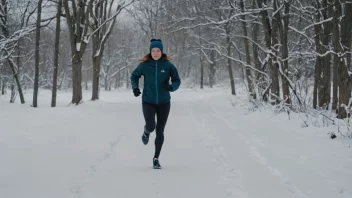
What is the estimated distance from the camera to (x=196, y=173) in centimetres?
504

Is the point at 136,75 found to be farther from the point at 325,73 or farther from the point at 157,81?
the point at 325,73

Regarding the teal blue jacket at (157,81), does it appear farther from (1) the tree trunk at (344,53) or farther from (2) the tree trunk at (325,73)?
(2) the tree trunk at (325,73)

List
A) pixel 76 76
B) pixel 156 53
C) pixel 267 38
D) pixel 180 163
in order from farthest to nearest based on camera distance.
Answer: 1. pixel 76 76
2. pixel 267 38
3. pixel 180 163
4. pixel 156 53

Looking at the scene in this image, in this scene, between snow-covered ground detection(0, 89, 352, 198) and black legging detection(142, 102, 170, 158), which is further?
black legging detection(142, 102, 170, 158)

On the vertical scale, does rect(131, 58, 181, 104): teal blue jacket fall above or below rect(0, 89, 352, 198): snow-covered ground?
above

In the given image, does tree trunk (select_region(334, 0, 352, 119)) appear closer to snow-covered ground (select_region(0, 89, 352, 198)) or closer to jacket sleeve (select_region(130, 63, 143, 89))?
snow-covered ground (select_region(0, 89, 352, 198))

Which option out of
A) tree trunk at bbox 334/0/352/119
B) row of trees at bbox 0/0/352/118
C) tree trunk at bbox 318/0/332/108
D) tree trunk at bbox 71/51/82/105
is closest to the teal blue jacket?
row of trees at bbox 0/0/352/118

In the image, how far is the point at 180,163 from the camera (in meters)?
5.75

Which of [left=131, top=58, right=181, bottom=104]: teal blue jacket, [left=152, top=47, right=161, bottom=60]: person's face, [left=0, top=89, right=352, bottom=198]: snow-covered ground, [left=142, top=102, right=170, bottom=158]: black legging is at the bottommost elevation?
[left=0, top=89, right=352, bottom=198]: snow-covered ground

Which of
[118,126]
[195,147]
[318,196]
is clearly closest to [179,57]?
[118,126]

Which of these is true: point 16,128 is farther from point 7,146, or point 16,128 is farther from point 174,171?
point 174,171

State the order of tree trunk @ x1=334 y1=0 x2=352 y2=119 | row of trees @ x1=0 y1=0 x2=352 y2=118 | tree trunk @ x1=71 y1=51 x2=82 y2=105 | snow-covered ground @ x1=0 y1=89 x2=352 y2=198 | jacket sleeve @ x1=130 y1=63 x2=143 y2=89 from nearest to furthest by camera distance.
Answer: snow-covered ground @ x1=0 y1=89 x2=352 y2=198
jacket sleeve @ x1=130 y1=63 x2=143 y2=89
tree trunk @ x1=334 y1=0 x2=352 y2=119
row of trees @ x1=0 y1=0 x2=352 y2=118
tree trunk @ x1=71 y1=51 x2=82 y2=105

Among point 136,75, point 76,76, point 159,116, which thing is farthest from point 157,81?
point 76,76

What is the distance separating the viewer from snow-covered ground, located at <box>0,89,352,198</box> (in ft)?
13.6
